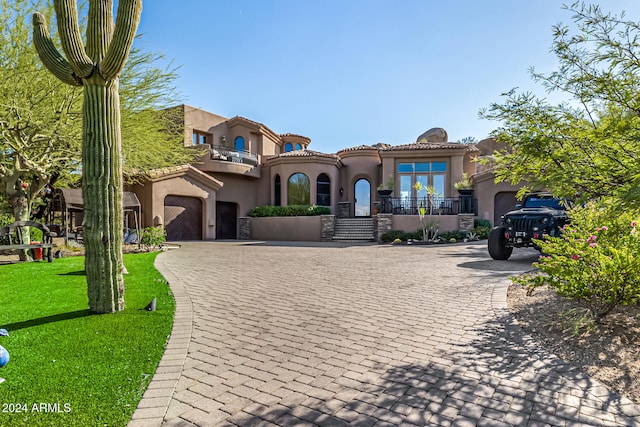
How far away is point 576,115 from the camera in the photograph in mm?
3885

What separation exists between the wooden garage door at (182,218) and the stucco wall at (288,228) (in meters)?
3.66

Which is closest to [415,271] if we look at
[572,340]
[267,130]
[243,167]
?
[572,340]

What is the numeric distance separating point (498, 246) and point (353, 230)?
11.9 m

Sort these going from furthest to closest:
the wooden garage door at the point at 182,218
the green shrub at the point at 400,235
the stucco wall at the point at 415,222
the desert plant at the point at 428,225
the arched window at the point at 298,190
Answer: the arched window at the point at 298,190, the stucco wall at the point at 415,222, the wooden garage door at the point at 182,218, the green shrub at the point at 400,235, the desert plant at the point at 428,225

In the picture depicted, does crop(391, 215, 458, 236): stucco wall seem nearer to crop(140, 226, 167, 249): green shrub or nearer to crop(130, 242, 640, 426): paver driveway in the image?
crop(140, 226, 167, 249): green shrub

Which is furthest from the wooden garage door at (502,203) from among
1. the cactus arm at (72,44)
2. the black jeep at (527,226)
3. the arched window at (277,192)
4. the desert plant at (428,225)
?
the cactus arm at (72,44)

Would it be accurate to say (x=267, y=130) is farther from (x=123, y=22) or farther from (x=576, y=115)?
(x=576, y=115)

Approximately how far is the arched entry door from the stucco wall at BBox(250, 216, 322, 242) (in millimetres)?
5437

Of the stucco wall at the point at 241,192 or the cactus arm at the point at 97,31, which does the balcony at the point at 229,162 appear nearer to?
the stucco wall at the point at 241,192

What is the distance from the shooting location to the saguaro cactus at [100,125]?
16.4 feet

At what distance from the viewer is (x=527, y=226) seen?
35.8ft

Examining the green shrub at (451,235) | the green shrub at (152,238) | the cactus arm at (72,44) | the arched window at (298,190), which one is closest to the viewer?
the cactus arm at (72,44)

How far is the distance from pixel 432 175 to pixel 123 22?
2167 cm

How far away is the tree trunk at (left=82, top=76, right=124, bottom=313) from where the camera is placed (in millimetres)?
4988
